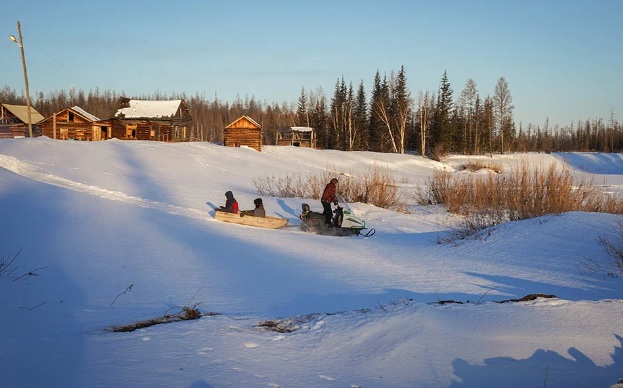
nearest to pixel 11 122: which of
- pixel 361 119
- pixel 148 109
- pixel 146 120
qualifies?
pixel 148 109

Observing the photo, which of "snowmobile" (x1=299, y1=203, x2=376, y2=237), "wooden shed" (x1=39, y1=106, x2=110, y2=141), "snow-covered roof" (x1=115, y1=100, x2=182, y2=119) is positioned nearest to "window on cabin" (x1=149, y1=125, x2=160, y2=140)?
"snow-covered roof" (x1=115, y1=100, x2=182, y2=119)

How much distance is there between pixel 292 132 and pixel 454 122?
78.9ft

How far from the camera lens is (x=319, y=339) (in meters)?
4.86

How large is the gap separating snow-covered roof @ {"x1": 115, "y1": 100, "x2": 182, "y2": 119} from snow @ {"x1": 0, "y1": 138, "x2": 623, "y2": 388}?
36843mm

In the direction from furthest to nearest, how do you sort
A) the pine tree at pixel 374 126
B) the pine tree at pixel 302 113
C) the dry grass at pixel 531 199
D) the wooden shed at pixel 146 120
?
the pine tree at pixel 302 113 < the pine tree at pixel 374 126 < the wooden shed at pixel 146 120 < the dry grass at pixel 531 199

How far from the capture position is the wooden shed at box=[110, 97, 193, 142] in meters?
51.8

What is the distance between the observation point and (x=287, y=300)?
7.22m

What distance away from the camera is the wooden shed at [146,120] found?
170ft

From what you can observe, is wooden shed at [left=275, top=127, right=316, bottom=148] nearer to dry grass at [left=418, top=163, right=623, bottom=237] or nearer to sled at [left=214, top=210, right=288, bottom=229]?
dry grass at [left=418, top=163, right=623, bottom=237]

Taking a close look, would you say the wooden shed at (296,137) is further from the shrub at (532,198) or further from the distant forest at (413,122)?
the shrub at (532,198)

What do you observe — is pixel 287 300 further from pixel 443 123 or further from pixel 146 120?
pixel 443 123

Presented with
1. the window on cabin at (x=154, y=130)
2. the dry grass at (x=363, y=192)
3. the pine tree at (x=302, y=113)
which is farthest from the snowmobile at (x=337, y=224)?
the pine tree at (x=302, y=113)

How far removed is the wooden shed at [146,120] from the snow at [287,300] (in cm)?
3611

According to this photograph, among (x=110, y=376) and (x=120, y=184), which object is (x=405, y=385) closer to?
(x=110, y=376)
